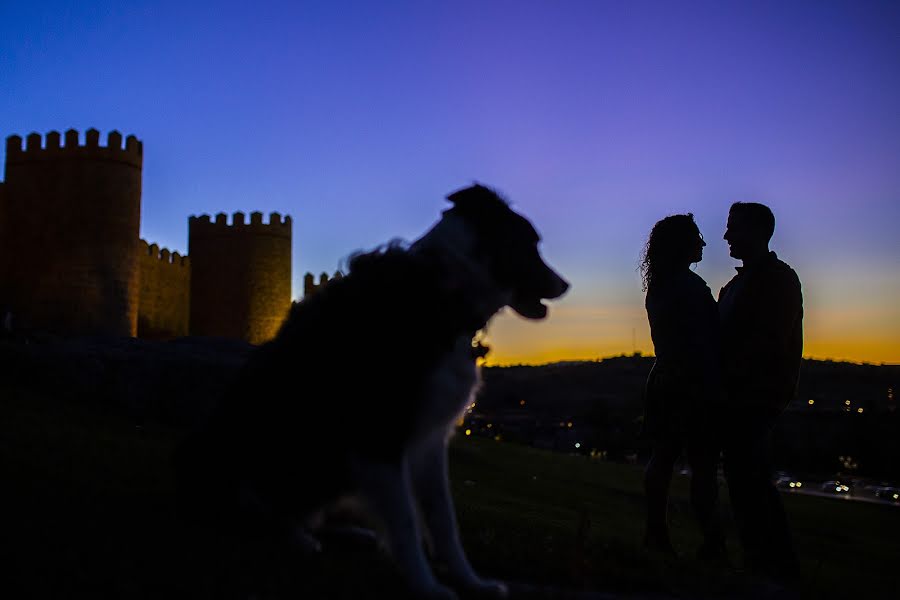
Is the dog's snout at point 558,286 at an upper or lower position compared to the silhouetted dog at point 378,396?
upper

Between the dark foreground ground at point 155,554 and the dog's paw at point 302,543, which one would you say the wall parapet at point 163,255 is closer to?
the dark foreground ground at point 155,554

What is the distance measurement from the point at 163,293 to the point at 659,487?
27.1 meters

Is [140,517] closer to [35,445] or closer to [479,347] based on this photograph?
[479,347]

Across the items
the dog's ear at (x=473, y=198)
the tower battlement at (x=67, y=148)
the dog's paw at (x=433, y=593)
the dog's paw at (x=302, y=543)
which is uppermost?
the tower battlement at (x=67, y=148)

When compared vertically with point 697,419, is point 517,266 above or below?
above

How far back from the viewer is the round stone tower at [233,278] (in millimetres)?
32094

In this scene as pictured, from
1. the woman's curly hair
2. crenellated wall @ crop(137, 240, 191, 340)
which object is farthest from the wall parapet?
the woman's curly hair

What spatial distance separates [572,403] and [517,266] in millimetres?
106688

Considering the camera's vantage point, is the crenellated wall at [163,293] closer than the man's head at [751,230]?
No

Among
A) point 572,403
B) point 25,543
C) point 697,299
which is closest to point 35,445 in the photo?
point 25,543

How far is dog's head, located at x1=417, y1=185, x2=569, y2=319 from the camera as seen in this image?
3117 mm

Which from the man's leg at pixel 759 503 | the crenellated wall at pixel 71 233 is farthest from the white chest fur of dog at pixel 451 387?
the crenellated wall at pixel 71 233

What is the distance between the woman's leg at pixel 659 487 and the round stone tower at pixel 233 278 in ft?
90.6

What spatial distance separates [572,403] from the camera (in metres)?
108
